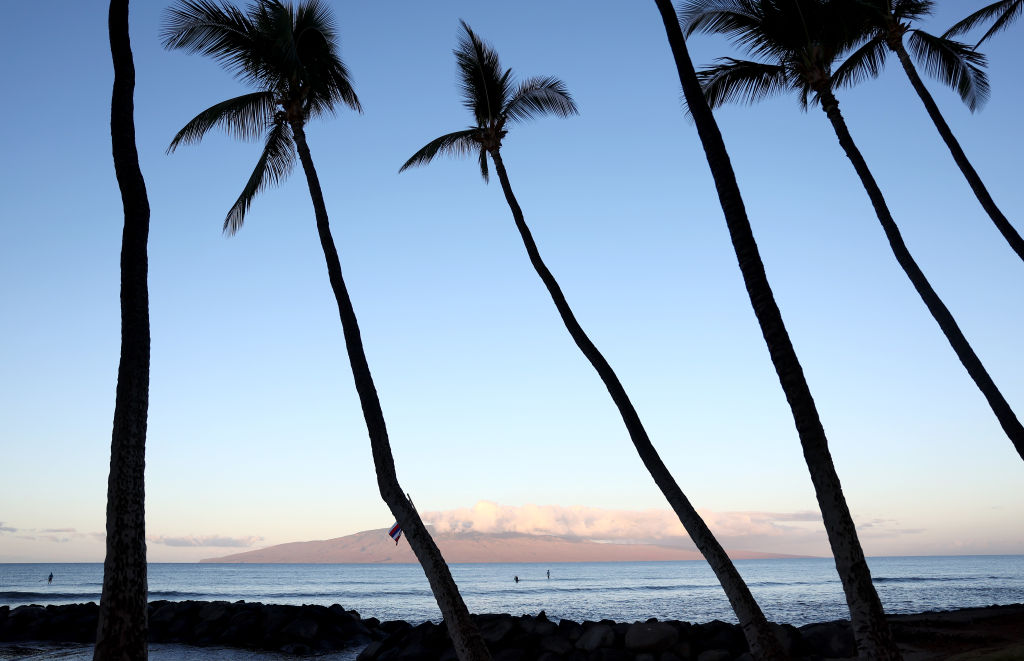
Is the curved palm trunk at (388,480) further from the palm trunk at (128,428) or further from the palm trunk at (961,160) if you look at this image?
the palm trunk at (961,160)

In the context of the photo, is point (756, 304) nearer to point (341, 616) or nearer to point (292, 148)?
point (292, 148)

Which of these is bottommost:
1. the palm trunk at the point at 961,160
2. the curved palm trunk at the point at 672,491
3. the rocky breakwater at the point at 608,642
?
the rocky breakwater at the point at 608,642

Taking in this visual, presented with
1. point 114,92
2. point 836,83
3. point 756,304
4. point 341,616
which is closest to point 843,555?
point 756,304

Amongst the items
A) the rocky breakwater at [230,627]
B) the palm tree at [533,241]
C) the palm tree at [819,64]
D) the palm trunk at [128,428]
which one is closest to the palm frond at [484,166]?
the palm tree at [533,241]

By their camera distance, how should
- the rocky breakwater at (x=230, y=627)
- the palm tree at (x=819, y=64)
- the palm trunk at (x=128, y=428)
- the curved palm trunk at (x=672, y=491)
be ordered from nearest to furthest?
the palm trunk at (x=128, y=428), the curved palm trunk at (x=672, y=491), the palm tree at (x=819, y=64), the rocky breakwater at (x=230, y=627)

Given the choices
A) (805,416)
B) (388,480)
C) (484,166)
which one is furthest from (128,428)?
(484,166)

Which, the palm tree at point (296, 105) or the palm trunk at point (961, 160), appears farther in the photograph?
the palm trunk at point (961, 160)

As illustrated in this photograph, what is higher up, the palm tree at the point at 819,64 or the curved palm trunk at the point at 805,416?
the palm tree at the point at 819,64

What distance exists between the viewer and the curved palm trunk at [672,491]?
36.5 ft

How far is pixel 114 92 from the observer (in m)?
10.1

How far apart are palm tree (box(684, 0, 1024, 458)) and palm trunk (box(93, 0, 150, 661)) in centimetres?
1200

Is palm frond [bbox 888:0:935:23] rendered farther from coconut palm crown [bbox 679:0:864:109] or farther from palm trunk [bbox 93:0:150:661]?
palm trunk [bbox 93:0:150:661]

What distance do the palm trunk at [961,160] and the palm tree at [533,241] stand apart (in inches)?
343

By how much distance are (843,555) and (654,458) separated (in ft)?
17.3
